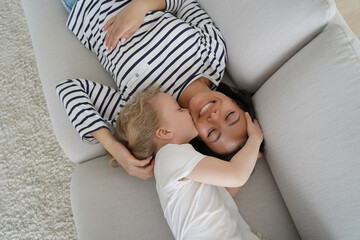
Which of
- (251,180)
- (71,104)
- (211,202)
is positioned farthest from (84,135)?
(251,180)

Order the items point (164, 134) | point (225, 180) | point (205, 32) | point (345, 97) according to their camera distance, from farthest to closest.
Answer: point (205, 32)
point (164, 134)
point (225, 180)
point (345, 97)

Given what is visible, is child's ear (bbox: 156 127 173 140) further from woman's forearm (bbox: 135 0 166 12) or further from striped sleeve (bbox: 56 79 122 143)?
woman's forearm (bbox: 135 0 166 12)

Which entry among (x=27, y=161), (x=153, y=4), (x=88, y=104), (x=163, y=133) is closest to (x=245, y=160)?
(x=163, y=133)

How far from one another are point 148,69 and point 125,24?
0.19 meters

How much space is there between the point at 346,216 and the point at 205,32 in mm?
774

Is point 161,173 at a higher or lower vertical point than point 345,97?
lower

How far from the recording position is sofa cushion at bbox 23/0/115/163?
1037 mm

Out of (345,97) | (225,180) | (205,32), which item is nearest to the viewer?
(345,97)

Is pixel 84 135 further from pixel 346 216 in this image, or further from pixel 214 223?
pixel 346 216

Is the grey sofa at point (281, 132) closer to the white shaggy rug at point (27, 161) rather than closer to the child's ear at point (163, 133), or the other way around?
the child's ear at point (163, 133)

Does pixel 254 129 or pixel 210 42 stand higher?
→ pixel 210 42

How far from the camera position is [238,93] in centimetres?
97

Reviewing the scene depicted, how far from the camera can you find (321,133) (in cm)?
69

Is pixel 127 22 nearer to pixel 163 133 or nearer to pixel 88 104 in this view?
pixel 88 104
